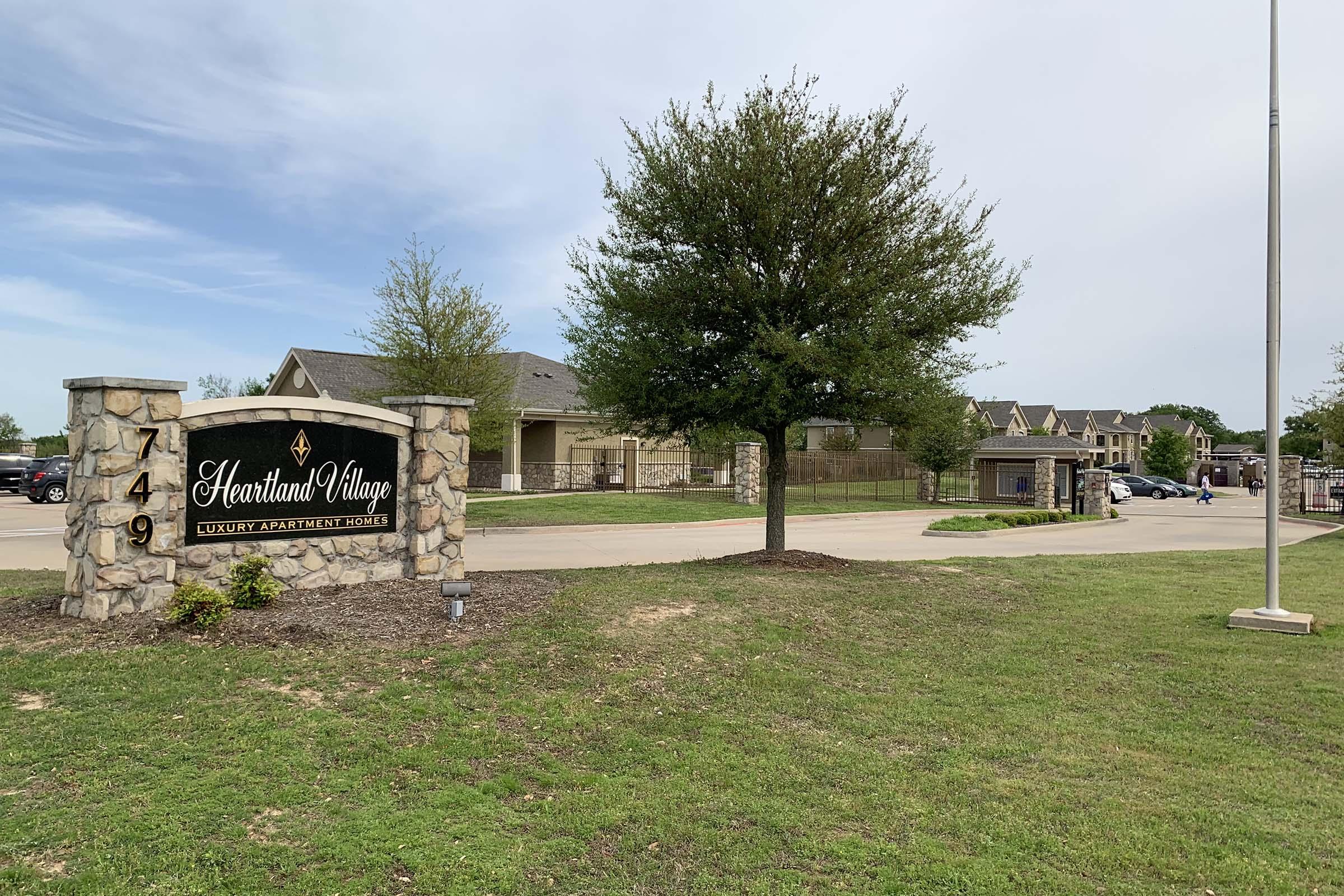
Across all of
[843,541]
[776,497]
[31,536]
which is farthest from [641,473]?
[776,497]

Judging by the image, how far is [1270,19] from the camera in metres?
9.47

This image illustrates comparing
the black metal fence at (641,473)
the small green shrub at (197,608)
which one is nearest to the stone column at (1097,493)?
the black metal fence at (641,473)

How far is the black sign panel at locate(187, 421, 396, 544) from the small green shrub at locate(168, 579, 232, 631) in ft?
3.11

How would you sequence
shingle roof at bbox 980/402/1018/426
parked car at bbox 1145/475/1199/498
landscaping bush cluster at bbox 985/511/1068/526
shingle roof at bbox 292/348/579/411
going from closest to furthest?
landscaping bush cluster at bbox 985/511/1068/526 → shingle roof at bbox 292/348/579/411 → parked car at bbox 1145/475/1199/498 → shingle roof at bbox 980/402/1018/426

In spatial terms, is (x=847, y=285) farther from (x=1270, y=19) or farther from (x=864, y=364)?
(x=1270, y=19)

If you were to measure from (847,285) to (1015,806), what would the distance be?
776cm

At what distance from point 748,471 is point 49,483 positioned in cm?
2232

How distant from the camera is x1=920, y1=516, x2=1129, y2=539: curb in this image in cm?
2112

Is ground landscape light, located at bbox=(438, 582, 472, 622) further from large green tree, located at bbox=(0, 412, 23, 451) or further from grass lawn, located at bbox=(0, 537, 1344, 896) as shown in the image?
large green tree, located at bbox=(0, 412, 23, 451)

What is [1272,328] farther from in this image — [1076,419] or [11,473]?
[1076,419]

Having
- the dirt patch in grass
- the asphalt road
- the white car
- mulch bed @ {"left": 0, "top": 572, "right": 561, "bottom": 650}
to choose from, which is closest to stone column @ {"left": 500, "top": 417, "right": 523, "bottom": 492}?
the asphalt road

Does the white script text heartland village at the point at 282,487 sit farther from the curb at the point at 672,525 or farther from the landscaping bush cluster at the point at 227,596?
the curb at the point at 672,525

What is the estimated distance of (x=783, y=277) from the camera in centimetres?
1195

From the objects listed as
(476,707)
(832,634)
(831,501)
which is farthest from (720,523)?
(476,707)
